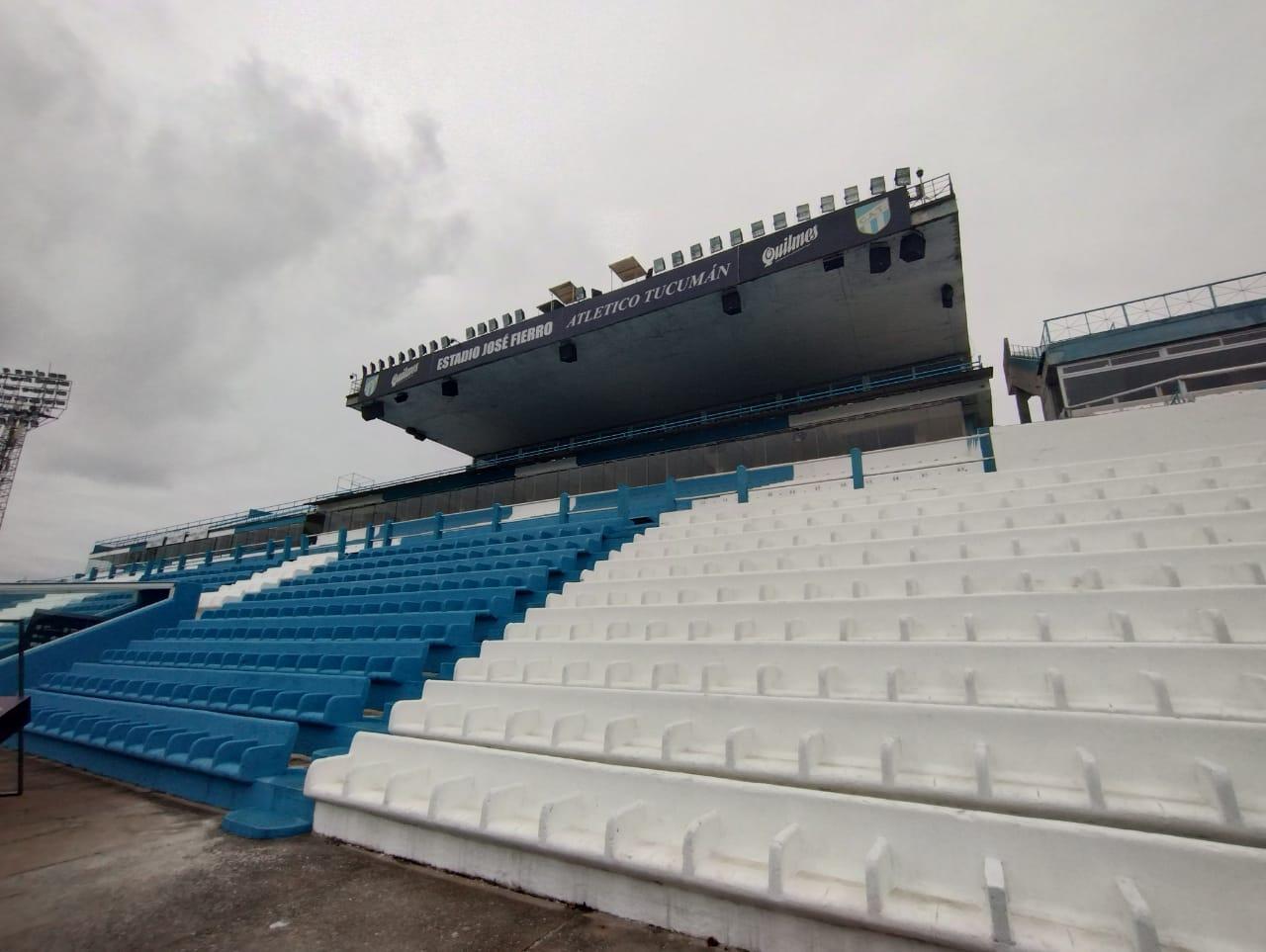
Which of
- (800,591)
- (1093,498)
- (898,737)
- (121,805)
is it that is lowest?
(121,805)

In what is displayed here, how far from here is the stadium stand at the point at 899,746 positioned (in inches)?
68.5

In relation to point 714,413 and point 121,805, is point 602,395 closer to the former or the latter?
point 714,413

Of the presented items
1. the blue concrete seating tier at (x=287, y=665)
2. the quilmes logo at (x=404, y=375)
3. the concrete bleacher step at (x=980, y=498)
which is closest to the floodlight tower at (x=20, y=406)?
the quilmes logo at (x=404, y=375)

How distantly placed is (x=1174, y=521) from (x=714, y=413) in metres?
16.6

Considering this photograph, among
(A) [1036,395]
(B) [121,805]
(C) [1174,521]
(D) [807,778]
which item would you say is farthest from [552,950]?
(A) [1036,395]

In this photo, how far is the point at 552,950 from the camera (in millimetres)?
1912

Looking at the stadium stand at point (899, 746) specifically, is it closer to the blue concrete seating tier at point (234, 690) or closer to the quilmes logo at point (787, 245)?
the blue concrete seating tier at point (234, 690)

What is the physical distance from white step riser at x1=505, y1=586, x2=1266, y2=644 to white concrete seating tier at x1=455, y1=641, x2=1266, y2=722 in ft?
1.32

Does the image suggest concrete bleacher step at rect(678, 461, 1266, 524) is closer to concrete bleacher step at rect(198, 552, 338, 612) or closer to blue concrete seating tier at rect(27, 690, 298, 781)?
blue concrete seating tier at rect(27, 690, 298, 781)

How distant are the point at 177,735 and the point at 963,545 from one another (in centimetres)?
615

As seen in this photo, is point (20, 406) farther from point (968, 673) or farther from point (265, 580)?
point (968, 673)

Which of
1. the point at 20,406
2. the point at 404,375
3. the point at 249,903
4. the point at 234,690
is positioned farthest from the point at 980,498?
the point at 20,406

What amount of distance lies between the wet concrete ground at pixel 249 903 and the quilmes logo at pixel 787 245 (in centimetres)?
1361

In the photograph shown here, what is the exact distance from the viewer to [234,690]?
5.20 metres
